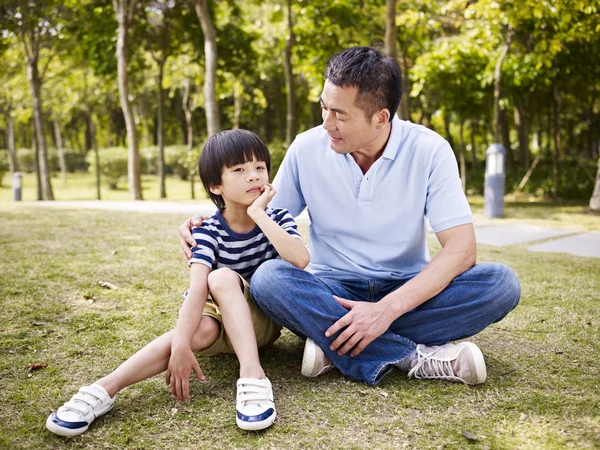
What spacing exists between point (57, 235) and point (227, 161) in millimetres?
4091

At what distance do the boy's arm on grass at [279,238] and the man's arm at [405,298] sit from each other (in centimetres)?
24

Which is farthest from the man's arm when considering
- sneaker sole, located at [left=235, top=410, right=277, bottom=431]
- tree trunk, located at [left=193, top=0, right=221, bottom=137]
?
tree trunk, located at [left=193, top=0, right=221, bottom=137]

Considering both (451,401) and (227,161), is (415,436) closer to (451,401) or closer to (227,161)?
(451,401)

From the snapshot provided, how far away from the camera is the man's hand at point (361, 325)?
2.12 metres

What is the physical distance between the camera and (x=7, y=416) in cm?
192

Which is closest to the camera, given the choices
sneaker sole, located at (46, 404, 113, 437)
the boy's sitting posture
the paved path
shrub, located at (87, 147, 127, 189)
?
sneaker sole, located at (46, 404, 113, 437)

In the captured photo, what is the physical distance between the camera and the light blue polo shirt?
7.85ft

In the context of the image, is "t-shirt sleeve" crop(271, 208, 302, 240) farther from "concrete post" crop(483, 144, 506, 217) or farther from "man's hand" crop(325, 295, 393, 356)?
"concrete post" crop(483, 144, 506, 217)

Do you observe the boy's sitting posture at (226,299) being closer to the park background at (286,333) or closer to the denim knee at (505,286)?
the park background at (286,333)

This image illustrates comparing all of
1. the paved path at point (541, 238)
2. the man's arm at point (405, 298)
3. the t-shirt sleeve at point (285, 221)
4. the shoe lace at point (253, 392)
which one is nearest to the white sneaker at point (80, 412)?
the shoe lace at point (253, 392)

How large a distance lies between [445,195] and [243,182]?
2.81 feet

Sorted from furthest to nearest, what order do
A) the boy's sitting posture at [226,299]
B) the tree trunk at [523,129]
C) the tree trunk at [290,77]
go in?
the tree trunk at [523,129]
the tree trunk at [290,77]
the boy's sitting posture at [226,299]

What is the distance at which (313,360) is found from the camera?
7.28ft

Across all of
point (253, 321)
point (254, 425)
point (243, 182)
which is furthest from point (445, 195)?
point (254, 425)
